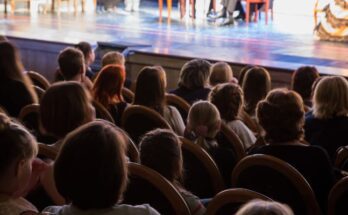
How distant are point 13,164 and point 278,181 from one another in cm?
90

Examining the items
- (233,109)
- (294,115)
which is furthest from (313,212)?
(233,109)

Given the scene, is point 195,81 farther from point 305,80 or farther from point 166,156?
point 166,156

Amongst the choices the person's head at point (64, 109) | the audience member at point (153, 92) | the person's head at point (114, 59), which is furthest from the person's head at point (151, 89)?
the person's head at point (114, 59)

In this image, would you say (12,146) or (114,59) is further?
(114,59)

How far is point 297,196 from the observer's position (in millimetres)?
2201

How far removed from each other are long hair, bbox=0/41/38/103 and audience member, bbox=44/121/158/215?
1.93 meters

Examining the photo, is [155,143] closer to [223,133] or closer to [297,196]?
[297,196]

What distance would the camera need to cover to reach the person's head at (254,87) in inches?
160

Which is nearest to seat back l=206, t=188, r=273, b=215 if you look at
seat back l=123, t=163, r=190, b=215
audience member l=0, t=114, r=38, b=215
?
seat back l=123, t=163, r=190, b=215

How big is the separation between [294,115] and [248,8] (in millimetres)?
8230

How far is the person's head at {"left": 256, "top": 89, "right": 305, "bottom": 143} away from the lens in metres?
2.69

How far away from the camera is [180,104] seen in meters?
3.98

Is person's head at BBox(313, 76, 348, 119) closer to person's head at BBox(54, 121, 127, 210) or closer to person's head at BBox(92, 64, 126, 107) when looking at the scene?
person's head at BBox(92, 64, 126, 107)

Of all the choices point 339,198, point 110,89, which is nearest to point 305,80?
point 110,89
